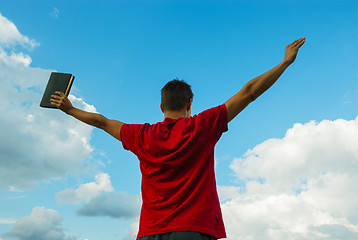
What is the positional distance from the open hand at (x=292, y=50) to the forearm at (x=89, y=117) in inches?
114

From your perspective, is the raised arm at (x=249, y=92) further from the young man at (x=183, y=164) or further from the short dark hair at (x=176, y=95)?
the short dark hair at (x=176, y=95)

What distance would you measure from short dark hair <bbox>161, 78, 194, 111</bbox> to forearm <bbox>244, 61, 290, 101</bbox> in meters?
0.89

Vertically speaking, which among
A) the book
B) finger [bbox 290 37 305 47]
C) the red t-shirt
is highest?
finger [bbox 290 37 305 47]

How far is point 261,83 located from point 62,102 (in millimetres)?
3288

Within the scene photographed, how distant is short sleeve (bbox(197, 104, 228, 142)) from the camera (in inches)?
169

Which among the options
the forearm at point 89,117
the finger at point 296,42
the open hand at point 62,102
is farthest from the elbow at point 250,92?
the open hand at point 62,102

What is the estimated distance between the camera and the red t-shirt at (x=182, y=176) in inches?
157

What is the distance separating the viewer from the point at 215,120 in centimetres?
429

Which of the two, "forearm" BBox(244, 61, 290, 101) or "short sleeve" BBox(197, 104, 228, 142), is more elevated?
"forearm" BBox(244, 61, 290, 101)

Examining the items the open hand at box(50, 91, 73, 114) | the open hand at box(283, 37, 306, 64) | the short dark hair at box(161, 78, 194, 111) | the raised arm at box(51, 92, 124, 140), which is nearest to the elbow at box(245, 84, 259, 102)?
A: the open hand at box(283, 37, 306, 64)

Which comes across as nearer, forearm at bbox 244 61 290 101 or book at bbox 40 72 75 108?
forearm at bbox 244 61 290 101

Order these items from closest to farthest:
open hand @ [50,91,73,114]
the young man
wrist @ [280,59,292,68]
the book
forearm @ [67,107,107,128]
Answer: the young man < wrist @ [280,59,292,68] < forearm @ [67,107,107,128] < open hand @ [50,91,73,114] < the book

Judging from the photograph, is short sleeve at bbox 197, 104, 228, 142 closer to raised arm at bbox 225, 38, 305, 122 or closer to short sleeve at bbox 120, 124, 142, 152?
raised arm at bbox 225, 38, 305, 122

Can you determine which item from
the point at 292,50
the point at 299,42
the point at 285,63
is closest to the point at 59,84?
the point at 285,63
